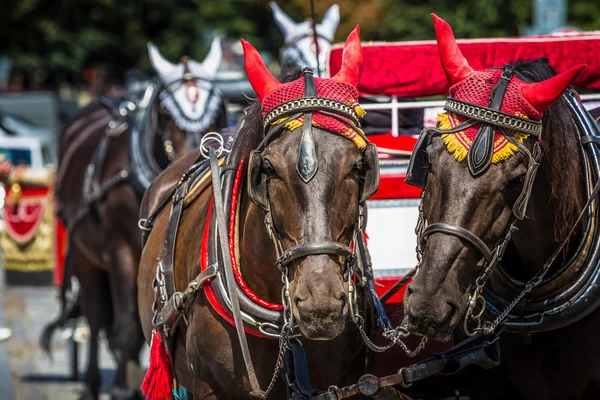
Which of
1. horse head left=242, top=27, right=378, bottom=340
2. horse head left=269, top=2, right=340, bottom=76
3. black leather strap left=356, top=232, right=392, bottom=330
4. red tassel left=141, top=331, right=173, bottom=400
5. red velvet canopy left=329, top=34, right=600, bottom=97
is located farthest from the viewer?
horse head left=269, top=2, right=340, bottom=76

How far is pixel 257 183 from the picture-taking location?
134 inches

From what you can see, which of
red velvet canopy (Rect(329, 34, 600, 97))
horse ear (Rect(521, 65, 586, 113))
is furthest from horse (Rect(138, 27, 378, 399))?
red velvet canopy (Rect(329, 34, 600, 97))

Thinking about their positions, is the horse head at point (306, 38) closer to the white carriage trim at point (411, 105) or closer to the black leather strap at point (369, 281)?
the white carriage trim at point (411, 105)

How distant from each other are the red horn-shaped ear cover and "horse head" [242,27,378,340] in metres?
0.07

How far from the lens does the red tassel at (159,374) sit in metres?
4.36

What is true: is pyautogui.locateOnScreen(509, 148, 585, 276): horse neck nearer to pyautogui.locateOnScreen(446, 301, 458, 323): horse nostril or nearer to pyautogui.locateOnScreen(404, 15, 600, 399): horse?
pyautogui.locateOnScreen(404, 15, 600, 399): horse

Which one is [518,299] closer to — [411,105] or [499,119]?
[499,119]

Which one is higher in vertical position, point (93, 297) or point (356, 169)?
point (356, 169)

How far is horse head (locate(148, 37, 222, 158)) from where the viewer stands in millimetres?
6812

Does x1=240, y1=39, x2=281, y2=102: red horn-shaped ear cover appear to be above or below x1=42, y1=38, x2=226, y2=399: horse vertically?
above

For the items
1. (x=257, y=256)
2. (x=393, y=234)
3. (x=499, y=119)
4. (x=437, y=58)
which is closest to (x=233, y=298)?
(x=257, y=256)

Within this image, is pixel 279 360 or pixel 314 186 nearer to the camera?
pixel 314 186

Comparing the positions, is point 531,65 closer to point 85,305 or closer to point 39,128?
point 85,305

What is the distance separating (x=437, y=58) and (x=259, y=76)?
158 centimetres
